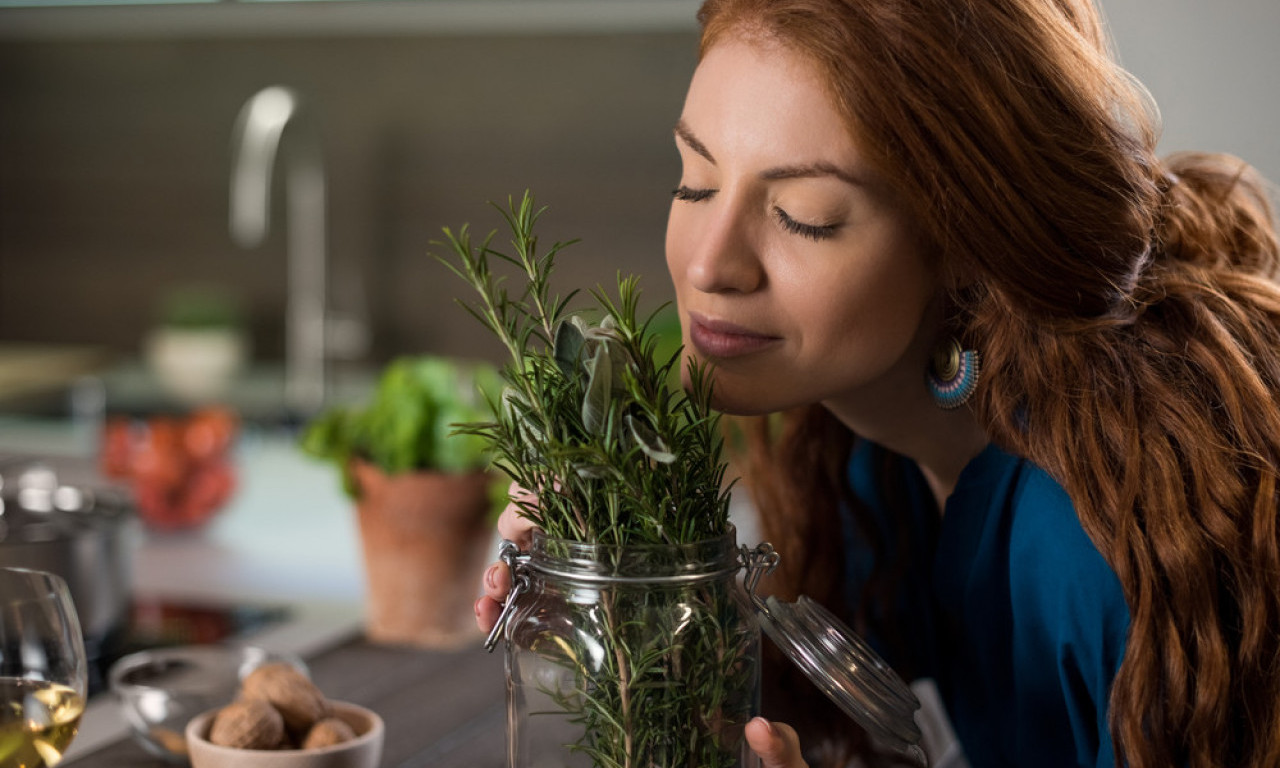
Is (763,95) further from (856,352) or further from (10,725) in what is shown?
(10,725)

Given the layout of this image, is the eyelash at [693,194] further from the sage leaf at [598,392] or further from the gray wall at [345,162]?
the gray wall at [345,162]

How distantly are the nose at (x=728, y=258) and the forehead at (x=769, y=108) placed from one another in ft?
0.14

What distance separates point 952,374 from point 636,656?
0.37 meters

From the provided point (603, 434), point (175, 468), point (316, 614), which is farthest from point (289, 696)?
point (175, 468)

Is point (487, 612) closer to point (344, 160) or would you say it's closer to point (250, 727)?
point (250, 727)

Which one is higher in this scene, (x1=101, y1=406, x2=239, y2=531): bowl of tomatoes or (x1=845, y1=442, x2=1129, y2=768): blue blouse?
(x1=845, y1=442, x2=1129, y2=768): blue blouse

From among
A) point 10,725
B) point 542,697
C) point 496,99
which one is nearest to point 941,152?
point 542,697

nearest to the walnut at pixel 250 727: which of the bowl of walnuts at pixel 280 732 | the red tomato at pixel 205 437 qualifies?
the bowl of walnuts at pixel 280 732

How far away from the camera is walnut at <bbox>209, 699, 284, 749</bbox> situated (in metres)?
0.75

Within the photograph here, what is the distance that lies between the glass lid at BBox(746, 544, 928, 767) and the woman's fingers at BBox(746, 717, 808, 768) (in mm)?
31

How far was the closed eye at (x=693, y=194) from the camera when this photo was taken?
77cm

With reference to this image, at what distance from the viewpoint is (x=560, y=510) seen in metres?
0.62

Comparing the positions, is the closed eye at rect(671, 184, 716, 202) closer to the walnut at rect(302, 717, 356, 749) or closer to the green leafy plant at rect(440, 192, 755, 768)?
the green leafy plant at rect(440, 192, 755, 768)

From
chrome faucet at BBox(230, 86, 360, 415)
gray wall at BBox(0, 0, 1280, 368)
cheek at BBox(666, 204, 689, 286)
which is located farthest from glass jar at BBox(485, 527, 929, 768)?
chrome faucet at BBox(230, 86, 360, 415)
